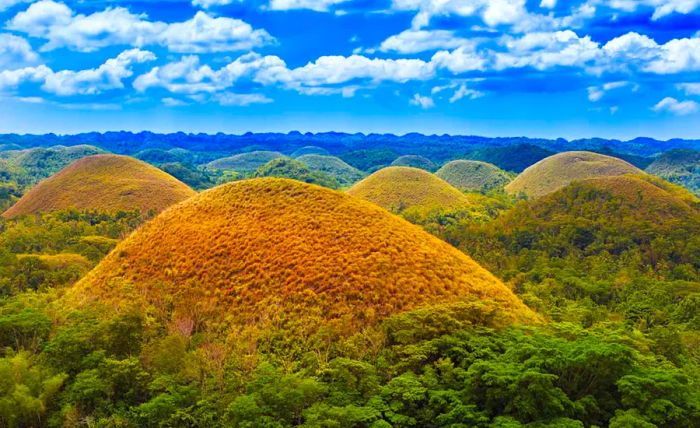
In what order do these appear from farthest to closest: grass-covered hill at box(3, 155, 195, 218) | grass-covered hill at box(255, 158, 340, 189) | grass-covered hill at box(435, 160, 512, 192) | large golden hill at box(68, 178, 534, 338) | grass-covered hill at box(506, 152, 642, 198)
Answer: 1. grass-covered hill at box(435, 160, 512, 192)
2. grass-covered hill at box(255, 158, 340, 189)
3. grass-covered hill at box(506, 152, 642, 198)
4. grass-covered hill at box(3, 155, 195, 218)
5. large golden hill at box(68, 178, 534, 338)

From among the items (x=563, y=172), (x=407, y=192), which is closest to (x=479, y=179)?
(x=563, y=172)

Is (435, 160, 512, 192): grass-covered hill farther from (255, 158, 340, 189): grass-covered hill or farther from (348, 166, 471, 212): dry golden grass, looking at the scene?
(348, 166, 471, 212): dry golden grass

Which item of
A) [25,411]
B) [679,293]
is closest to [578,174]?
[679,293]

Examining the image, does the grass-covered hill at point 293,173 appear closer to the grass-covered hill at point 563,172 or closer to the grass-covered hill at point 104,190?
the grass-covered hill at point 563,172

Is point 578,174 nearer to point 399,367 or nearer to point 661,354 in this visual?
point 661,354

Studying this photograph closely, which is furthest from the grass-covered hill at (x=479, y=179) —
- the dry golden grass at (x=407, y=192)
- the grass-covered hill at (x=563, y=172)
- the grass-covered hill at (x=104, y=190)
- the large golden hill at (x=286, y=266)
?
the large golden hill at (x=286, y=266)

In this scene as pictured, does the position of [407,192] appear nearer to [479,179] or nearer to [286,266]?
[479,179]

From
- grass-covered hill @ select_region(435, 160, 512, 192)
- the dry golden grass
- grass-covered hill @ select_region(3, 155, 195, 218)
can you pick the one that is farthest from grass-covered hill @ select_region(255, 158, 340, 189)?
grass-covered hill @ select_region(3, 155, 195, 218)
